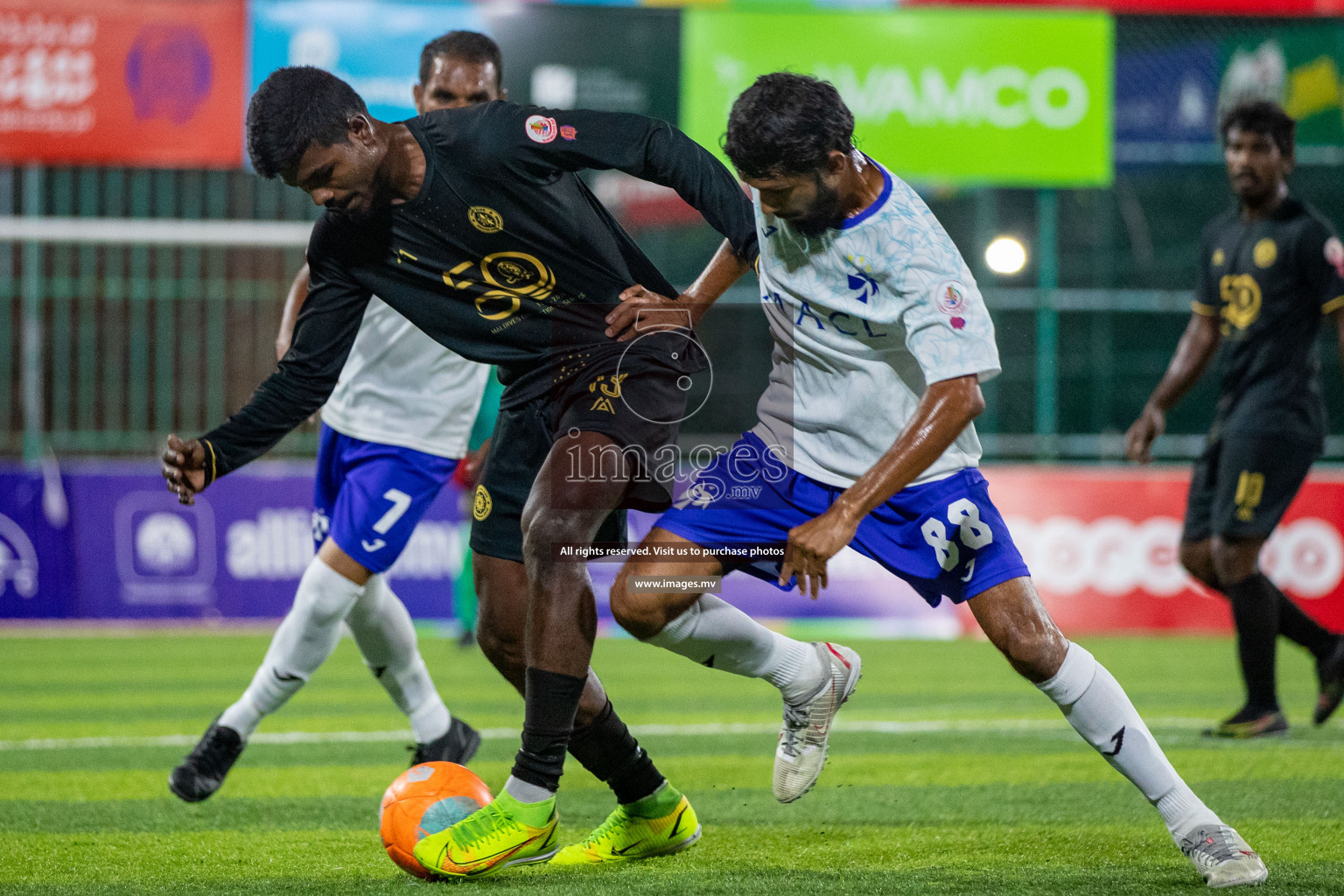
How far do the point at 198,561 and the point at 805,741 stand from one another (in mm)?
8343

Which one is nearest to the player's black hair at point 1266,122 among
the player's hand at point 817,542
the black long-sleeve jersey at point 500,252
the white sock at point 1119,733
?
the black long-sleeve jersey at point 500,252

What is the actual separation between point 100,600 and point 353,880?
8451mm

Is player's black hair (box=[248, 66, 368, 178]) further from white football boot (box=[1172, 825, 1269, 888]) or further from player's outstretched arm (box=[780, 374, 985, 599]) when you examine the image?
white football boot (box=[1172, 825, 1269, 888])

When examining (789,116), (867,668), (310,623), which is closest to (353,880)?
(310,623)

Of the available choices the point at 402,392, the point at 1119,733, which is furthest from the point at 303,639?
the point at 1119,733

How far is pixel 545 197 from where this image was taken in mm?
3959

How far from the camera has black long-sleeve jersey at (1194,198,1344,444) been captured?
253 inches

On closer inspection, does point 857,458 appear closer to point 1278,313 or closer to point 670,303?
point 670,303

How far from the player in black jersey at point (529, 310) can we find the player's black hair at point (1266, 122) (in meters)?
3.19

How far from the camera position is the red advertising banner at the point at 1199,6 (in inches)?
558

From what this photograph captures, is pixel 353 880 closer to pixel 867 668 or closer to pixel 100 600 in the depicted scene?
pixel 867 668

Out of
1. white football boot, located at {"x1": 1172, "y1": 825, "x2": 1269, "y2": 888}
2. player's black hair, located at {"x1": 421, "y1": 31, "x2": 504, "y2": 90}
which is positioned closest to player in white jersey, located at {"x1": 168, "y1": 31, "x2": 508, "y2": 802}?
player's black hair, located at {"x1": 421, "y1": 31, "x2": 504, "y2": 90}

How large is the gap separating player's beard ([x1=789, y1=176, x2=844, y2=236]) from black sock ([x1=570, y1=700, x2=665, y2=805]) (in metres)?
1.33

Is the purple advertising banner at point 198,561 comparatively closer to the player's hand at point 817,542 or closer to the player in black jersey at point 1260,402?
the player in black jersey at point 1260,402
